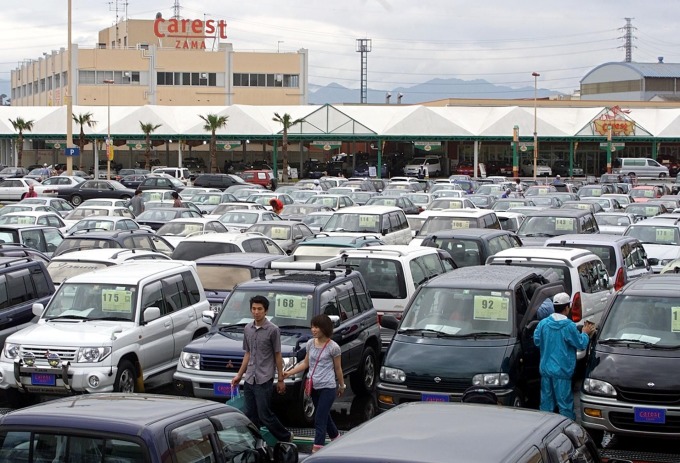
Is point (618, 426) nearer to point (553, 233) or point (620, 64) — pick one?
point (553, 233)

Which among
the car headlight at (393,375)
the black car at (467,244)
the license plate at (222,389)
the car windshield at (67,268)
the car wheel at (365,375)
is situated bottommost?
the car wheel at (365,375)

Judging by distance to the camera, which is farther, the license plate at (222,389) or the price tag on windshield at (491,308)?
the price tag on windshield at (491,308)

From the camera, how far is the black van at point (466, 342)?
38.9 feet

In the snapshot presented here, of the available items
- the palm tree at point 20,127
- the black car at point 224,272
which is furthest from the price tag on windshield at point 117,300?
the palm tree at point 20,127

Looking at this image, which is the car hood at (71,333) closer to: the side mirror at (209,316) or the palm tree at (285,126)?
the side mirror at (209,316)

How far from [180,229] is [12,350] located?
13.9m

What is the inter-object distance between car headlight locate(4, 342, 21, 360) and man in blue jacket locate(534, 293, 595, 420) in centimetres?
624

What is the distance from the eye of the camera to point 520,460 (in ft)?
19.1

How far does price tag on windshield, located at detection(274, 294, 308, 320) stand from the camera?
43.7 feet

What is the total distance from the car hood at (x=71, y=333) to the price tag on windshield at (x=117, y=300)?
0.27m

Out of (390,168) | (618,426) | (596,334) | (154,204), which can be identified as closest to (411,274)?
(596,334)

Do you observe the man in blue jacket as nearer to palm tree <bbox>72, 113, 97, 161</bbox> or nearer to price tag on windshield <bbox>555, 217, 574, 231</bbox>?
price tag on windshield <bbox>555, 217, 574, 231</bbox>

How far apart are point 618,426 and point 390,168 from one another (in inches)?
2927

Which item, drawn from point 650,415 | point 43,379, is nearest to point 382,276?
point 43,379
